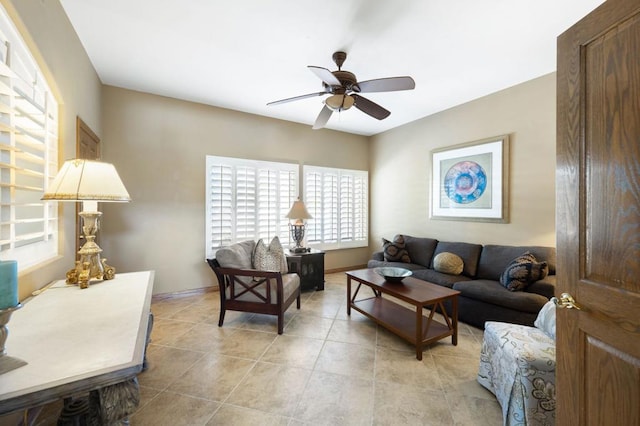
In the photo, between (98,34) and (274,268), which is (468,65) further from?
(98,34)

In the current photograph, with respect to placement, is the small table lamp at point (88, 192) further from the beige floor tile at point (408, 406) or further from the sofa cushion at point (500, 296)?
the sofa cushion at point (500, 296)

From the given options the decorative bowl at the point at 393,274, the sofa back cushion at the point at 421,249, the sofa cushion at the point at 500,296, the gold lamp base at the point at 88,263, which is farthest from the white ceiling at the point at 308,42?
the sofa cushion at the point at 500,296

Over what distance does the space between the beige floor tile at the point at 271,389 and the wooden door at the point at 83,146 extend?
1.84 meters

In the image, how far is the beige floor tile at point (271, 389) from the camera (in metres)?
1.72

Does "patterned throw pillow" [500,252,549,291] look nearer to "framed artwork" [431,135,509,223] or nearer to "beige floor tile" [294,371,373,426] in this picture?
"framed artwork" [431,135,509,223]

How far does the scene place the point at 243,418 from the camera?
5.28 feet

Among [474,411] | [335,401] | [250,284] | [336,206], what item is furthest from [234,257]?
[336,206]

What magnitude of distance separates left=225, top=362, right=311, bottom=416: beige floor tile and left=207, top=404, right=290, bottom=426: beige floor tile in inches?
1.5

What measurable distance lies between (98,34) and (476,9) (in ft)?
10.8

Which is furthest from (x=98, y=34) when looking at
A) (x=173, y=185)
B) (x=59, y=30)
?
(x=173, y=185)

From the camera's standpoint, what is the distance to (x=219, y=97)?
3.63m

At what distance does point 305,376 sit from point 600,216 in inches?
80.2

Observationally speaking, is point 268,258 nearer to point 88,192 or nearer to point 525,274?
point 88,192

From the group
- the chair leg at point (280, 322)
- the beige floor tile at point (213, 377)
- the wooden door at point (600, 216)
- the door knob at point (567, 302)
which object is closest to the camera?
the wooden door at point (600, 216)
